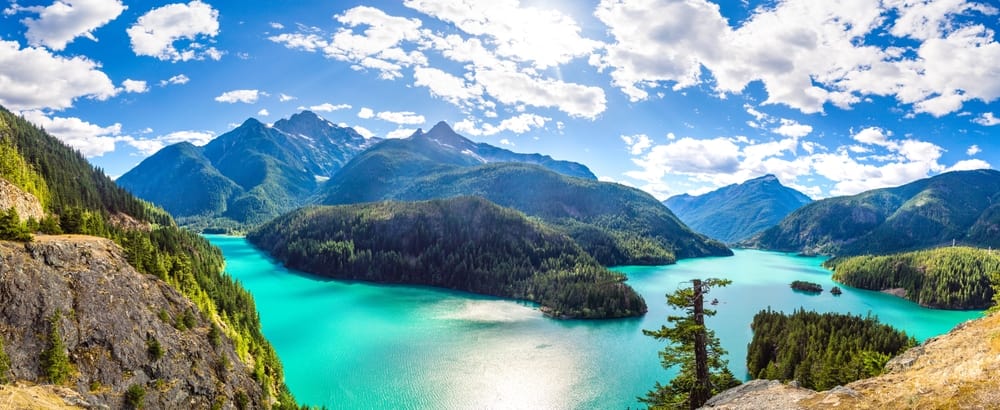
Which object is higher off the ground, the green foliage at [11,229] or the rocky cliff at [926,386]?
the green foliage at [11,229]

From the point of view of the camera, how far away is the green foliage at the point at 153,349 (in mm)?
43125

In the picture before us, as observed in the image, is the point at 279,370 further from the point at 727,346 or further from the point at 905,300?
the point at 905,300

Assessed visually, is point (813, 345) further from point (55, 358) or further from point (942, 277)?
point (942, 277)

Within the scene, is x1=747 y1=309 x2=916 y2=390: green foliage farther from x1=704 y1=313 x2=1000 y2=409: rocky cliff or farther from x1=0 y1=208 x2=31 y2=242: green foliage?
x1=0 y1=208 x2=31 y2=242: green foliage

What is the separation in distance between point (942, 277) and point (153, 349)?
216 m

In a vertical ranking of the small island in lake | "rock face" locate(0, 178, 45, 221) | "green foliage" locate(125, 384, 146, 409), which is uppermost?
"rock face" locate(0, 178, 45, 221)

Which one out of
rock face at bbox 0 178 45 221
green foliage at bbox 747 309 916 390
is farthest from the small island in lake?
rock face at bbox 0 178 45 221

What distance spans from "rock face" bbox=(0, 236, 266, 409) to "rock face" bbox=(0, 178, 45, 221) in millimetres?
11034

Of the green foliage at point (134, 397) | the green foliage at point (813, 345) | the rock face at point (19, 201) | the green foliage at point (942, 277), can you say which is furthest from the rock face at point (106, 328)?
the green foliage at point (942, 277)

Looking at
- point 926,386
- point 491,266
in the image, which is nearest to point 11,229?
point 926,386

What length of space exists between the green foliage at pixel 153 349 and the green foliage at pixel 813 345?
7260 centimetres

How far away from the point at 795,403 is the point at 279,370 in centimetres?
6572

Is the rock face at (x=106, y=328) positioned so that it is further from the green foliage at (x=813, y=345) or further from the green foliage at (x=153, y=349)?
the green foliage at (x=813, y=345)

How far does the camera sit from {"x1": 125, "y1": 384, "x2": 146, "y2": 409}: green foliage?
39.3m
